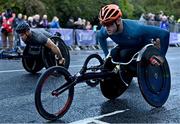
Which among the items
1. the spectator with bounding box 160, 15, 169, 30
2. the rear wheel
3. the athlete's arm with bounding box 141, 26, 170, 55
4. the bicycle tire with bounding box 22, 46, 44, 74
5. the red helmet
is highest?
the red helmet

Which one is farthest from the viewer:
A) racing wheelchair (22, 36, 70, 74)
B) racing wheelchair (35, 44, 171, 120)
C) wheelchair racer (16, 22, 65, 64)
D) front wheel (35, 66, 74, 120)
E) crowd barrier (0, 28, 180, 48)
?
crowd barrier (0, 28, 180, 48)

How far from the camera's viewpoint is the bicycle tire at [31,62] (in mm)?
11613

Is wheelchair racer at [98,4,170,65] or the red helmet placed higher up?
the red helmet

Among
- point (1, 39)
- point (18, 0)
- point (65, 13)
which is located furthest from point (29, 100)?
point (65, 13)

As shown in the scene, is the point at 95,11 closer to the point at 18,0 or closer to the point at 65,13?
the point at 65,13

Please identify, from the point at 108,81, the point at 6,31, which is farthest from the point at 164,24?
the point at 108,81

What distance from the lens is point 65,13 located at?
119 feet

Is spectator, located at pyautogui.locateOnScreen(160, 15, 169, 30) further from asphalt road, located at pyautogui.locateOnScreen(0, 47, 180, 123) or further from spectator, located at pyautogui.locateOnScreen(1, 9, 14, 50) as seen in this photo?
asphalt road, located at pyautogui.locateOnScreen(0, 47, 180, 123)

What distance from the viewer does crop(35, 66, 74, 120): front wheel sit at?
6.22m

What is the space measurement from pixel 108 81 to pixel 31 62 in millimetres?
4368

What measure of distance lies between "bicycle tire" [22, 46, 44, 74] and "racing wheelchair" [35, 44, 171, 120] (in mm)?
3765

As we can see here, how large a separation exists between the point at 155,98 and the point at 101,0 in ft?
110

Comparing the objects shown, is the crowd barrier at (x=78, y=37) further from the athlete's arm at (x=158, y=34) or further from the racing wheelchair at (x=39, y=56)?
the athlete's arm at (x=158, y=34)

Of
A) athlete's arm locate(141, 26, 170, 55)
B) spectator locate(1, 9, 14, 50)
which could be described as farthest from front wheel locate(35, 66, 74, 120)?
spectator locate(1, 9, 14, 50)
